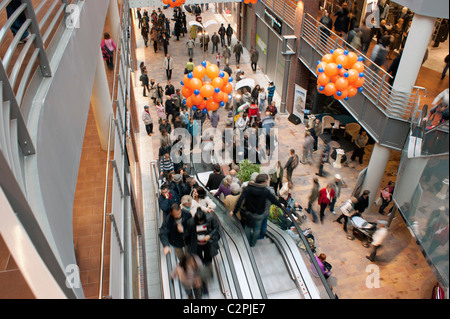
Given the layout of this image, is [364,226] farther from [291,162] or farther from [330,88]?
[330,88]

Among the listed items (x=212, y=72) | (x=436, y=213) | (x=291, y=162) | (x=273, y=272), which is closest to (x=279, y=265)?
(x=273, y=272)

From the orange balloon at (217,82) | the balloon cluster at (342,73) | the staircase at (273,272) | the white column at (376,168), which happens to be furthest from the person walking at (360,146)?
the staircase at (273,272)

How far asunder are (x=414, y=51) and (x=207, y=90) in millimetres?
5567

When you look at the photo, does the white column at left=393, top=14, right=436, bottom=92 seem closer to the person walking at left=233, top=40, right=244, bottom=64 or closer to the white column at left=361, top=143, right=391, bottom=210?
the white column at left=361, top=143, right=391, bottom=210

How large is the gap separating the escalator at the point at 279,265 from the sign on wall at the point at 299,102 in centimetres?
894

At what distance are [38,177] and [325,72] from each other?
855cm

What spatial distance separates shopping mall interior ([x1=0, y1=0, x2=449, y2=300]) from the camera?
10.4 feet

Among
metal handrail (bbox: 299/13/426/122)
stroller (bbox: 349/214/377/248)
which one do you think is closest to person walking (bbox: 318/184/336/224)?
stroller (bbox: 349/214/377/248)

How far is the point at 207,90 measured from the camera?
35.6 feet
